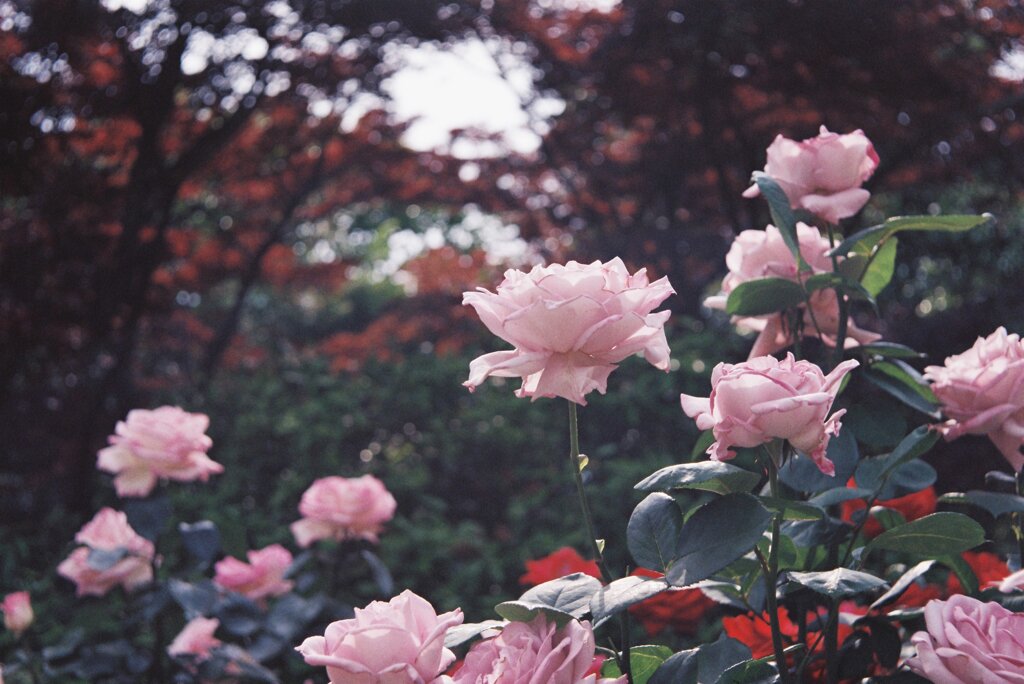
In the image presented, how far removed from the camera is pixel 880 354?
1090 millimetres

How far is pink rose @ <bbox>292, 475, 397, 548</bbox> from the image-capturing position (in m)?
1.83

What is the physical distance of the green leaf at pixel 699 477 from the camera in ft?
2.51

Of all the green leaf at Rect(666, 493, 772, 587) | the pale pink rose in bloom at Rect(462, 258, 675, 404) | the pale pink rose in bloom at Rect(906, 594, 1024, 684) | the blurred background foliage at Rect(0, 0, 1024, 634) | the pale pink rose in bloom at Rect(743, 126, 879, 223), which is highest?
the pale pink rose in bloom at Rect(462, 258, 675, 404)

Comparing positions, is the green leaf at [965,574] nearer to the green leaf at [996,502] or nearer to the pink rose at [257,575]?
the green leaf at [996,502]

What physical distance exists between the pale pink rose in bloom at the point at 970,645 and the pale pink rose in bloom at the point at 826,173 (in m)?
0.47

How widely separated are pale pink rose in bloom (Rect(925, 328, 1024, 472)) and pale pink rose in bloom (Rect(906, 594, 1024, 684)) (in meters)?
0.20

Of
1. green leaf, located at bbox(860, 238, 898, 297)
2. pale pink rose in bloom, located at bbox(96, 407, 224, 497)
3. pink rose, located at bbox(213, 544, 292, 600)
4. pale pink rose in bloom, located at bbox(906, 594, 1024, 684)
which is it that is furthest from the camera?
pink rose, located at bbox(213, 544, 292, 600)

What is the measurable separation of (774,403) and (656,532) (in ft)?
0.54

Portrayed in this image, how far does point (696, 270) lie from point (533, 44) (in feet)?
4.31

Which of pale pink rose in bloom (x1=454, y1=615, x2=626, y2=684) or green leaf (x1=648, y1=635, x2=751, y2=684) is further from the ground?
pale pink rose in bloom (x1=454, y1=615, x2=626, y2=684)

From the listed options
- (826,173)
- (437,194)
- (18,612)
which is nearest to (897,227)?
(826,173)

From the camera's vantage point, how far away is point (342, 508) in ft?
6.00

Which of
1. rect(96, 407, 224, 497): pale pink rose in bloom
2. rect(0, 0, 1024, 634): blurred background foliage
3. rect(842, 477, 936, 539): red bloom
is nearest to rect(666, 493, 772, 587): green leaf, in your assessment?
rect(842, 477, 936, 539): red bloom

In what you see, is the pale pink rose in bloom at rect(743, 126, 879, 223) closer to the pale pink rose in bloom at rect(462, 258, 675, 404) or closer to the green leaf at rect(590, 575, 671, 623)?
the pale pink rose in bloom at rect(462, 258, 675, 404)
